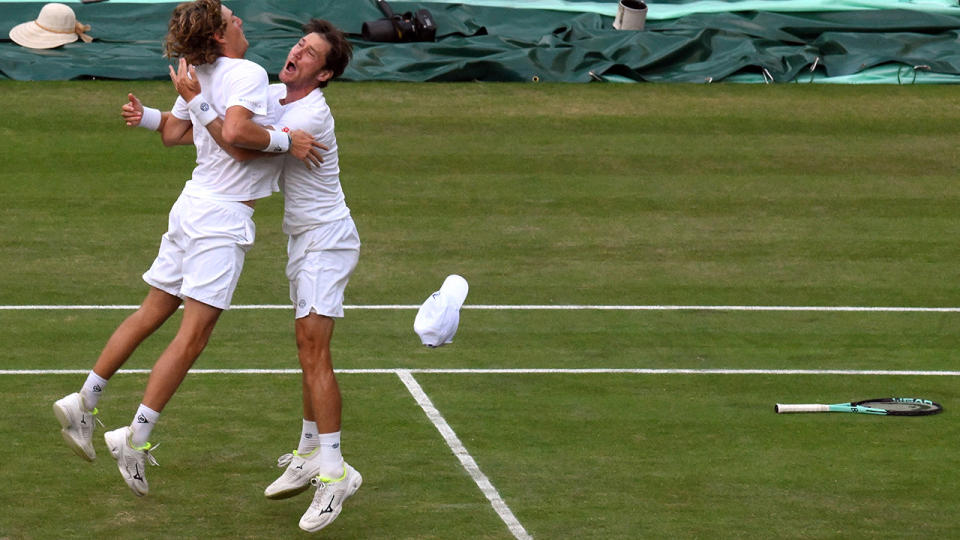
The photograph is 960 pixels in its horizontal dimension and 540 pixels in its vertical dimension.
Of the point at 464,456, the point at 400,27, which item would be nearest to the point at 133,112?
the point at 464,456

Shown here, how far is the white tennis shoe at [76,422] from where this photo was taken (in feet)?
25.3

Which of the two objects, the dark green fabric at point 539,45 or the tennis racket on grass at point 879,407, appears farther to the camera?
the dark green fabric at point 539,45

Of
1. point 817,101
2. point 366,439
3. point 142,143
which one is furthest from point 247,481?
point 817,101

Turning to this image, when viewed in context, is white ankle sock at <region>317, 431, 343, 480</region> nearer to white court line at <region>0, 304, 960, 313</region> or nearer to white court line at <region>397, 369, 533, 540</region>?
white court line at <region>397, 369, 533, 540</region>

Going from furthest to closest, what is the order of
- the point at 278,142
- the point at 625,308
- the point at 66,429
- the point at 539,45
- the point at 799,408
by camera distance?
the point at 539,45 < the point at 625,308 < the point at 799,408 < the point at 66,429 < the point at 278,142

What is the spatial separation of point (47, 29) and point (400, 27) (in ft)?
15.5

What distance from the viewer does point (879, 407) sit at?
9750 millimetres

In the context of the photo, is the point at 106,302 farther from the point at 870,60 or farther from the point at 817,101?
the point at 870,60

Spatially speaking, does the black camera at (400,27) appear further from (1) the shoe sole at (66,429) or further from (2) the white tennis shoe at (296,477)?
(1) the shoe sole at (66,429)

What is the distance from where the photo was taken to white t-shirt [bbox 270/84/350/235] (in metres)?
7.69

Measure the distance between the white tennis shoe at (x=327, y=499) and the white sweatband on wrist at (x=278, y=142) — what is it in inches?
62.1

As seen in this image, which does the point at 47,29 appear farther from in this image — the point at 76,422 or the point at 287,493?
the point at 287,493

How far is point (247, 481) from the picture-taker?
8352 millimetres

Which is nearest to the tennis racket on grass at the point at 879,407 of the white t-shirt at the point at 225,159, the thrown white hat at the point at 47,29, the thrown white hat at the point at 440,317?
the thrown white hat at the point at 440,317
